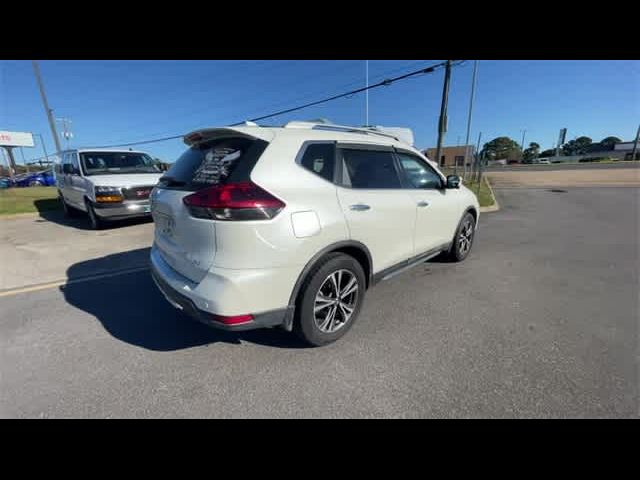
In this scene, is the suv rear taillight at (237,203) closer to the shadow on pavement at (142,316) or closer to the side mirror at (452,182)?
the shadow on pavement at (142,316)

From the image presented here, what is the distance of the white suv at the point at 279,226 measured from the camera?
75.3 inches

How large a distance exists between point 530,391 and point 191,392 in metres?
2.37

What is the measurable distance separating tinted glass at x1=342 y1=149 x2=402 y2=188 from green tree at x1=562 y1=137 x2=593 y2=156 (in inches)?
5168

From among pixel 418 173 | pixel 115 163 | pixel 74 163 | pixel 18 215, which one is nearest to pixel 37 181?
pixel 18 215

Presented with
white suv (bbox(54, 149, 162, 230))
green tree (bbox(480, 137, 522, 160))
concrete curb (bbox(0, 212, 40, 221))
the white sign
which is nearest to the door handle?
white suv (bbox(54, 149, 162, 230))

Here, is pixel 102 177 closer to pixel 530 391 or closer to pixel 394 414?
pixel 394 414

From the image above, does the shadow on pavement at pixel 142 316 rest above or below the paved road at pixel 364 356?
above

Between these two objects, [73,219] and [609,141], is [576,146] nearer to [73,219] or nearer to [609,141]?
[609,141]

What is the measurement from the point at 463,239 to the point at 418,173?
5.53 feet

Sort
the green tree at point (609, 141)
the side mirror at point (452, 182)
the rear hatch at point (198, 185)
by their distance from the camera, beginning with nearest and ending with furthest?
the rear hatch at point (198, 185), the side mirror at point (452, 182), the green tree at point (609, 141)

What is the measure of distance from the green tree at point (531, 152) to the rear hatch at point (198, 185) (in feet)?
387

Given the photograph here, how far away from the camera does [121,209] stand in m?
6.38

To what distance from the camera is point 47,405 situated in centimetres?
190

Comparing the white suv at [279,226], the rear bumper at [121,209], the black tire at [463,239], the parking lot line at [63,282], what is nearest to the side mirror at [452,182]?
the black tire at [463,239]
